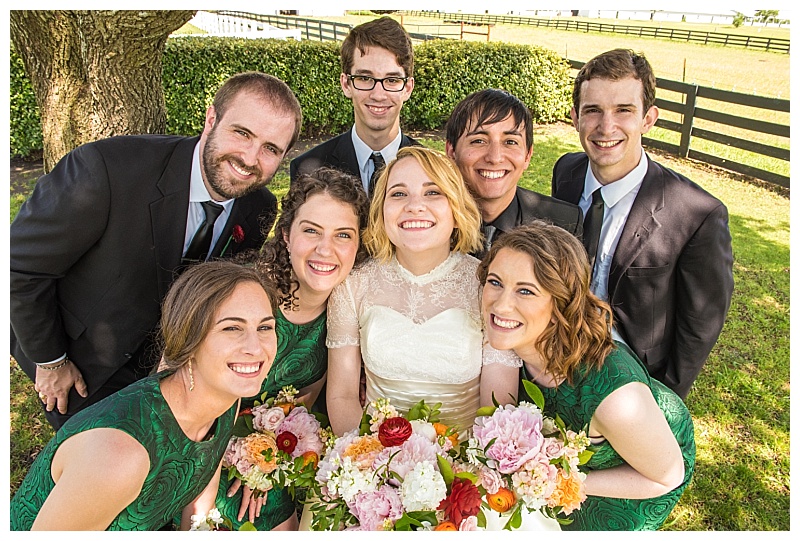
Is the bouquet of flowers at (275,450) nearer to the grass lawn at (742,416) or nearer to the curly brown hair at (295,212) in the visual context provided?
the curly brown hair at (295,212)

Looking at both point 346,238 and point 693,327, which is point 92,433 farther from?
point 693,327

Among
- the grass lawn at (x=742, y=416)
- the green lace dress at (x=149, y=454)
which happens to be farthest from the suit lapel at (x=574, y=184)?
the green lace dress at (x=149, y=454)

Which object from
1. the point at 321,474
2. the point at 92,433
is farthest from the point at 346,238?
the point at 92,433

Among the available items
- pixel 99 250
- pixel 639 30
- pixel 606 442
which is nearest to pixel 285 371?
pixel 99 250

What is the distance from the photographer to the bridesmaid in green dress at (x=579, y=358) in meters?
2.47

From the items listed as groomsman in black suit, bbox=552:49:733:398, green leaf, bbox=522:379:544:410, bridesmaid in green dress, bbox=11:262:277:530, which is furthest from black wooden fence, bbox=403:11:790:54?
bridesmaid in green dress, bbox=11:262:277:530

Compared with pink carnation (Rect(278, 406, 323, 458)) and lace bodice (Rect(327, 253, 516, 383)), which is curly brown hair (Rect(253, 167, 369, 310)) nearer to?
lace bodice (Rect(327, 253, 516, 383))

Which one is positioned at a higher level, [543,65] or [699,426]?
[543,65]

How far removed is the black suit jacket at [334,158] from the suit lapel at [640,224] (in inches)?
66.5

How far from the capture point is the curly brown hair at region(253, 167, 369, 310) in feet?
9.73

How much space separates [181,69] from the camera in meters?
10.1

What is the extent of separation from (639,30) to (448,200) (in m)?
41.6
